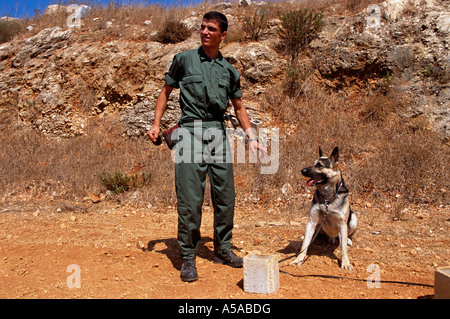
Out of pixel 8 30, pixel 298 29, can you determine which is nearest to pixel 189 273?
pixel 298 29

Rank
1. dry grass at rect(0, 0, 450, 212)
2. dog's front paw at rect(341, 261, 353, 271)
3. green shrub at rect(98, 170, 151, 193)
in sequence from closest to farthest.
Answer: dog's front paw at rect(341, 261, 353, 271) < dry grass at rect(0, 0, 450, 212) < green shrub at rect(98, 170, 151, 193)

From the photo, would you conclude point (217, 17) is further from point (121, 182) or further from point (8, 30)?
Answer: point (8, 30)

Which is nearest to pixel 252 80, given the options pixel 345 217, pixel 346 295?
pixel 345 217

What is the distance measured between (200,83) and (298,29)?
717 cm

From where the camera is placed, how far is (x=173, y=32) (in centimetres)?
1077

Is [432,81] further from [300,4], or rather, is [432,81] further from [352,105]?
[300,4]

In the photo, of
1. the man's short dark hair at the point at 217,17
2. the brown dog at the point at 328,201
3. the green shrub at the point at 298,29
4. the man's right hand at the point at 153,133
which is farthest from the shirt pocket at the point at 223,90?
the green shrub at the point at 298,29

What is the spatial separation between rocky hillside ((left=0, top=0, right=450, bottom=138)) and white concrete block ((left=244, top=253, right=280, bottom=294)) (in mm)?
6378

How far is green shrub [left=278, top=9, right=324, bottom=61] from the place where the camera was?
31.3 feet

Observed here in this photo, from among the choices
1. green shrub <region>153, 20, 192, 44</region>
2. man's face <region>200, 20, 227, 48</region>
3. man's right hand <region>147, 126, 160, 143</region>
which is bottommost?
man's right hand <region>147, 126, 160, 143</region>

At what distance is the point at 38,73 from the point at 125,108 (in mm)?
3528

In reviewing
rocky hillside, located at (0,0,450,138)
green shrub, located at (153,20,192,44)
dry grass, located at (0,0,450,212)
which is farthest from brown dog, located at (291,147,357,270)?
green shrub, located at (153,20,192,44)

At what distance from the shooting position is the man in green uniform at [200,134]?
3371 millimetres

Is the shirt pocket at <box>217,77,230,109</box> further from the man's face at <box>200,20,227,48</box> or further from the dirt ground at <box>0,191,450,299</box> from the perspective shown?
the dirt ground at <box>0,191,450,299</box>
